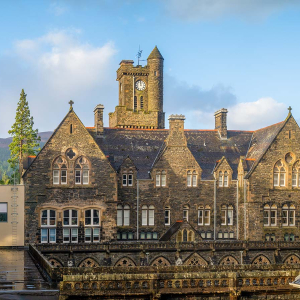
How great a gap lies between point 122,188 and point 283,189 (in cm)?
1555

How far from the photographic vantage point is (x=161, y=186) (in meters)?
60.8

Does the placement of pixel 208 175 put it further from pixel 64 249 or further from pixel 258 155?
pixel 64 249

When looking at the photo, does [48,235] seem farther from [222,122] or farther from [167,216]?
[222,122]

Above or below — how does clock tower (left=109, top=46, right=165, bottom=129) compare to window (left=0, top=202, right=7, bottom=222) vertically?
above

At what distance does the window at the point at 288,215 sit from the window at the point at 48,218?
22.1m

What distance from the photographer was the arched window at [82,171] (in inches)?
2283

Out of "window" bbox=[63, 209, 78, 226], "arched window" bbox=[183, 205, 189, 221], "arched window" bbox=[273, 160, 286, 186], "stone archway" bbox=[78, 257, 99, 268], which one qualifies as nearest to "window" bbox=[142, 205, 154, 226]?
"arched window" bbox=[183, 205, 189, 221]

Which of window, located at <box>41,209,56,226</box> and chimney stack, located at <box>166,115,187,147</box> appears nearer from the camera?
window, located at <box>41,209,56,226</box>

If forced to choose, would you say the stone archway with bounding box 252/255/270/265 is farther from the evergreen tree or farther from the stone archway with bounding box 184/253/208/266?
the evergreen tree

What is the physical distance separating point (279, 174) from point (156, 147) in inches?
484

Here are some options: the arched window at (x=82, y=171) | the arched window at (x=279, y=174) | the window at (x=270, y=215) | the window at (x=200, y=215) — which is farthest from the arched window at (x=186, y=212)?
the arched window at (x=82, y=171)

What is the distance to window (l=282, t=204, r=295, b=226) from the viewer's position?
61.9m

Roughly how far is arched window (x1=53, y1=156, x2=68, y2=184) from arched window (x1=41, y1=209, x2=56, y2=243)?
9.19ft

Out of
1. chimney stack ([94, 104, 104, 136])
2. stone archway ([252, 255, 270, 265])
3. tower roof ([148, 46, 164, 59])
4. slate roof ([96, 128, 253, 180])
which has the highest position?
tower roof ([148, 46, 164, 59])
